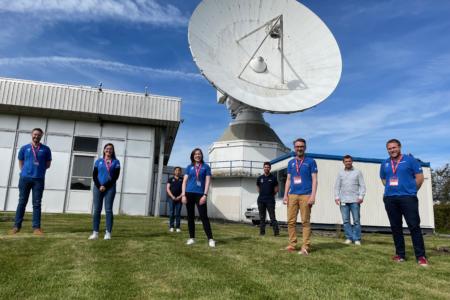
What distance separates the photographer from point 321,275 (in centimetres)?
439

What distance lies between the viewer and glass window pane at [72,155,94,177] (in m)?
21.5

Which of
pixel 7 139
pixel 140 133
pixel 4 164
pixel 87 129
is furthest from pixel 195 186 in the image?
pixel 7 139

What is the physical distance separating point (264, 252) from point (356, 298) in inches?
105

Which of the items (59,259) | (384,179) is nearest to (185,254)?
(59,259)

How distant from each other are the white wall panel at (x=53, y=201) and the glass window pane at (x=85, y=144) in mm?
2695

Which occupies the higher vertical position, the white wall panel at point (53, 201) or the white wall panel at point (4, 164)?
the white wall panel at point (4, 164)

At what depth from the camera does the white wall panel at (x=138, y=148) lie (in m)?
22.2

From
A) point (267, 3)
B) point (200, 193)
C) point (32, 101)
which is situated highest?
point (267, 3)

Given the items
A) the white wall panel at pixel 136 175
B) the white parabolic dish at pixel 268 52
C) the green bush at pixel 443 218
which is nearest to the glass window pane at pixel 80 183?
the white wall panel at pixel 136 175

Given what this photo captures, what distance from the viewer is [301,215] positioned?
21.2 ft

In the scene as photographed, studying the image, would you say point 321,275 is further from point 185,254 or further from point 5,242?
point 5,242

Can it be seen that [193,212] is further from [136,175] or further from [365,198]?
[136,175]

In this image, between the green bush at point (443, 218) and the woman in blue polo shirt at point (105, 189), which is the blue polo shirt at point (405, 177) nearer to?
the woman in blue polo shirt at point (105, 189)

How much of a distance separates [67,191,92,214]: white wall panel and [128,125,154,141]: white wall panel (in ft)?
13.4
